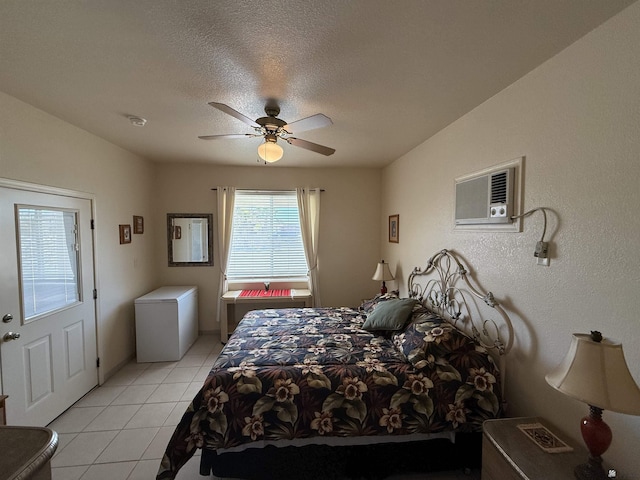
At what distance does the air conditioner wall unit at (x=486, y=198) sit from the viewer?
6.23 feet

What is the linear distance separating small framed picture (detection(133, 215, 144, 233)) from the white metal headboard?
355 cm

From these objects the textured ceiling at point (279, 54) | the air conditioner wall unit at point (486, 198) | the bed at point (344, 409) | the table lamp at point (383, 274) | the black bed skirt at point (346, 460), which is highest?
the textured ceiling at point (279, 54)

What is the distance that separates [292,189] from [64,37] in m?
3.12

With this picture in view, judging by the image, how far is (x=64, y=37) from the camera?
1.42m

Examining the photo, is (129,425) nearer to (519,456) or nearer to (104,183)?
(104,183)

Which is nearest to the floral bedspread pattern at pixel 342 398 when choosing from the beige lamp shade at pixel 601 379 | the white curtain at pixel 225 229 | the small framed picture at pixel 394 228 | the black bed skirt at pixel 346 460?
the black bed skirt at pixel 346 460

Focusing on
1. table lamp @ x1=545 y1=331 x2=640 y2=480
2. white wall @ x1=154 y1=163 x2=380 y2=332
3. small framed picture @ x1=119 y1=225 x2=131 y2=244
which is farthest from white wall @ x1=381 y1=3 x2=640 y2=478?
small framed picture @ x1=119 y1=225 x2=131 y2=244

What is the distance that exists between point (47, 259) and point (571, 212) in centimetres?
370

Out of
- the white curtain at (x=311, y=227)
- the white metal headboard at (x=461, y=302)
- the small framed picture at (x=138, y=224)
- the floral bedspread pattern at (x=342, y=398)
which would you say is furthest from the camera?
the white curtain at (x=311, y=227)

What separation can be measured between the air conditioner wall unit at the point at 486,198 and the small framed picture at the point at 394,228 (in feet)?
4.52

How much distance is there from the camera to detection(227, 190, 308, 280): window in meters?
4.41

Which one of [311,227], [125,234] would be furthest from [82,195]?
[311,227]

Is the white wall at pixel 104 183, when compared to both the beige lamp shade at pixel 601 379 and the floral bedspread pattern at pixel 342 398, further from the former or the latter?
Result: the beige lamp shade at pixel 601 379

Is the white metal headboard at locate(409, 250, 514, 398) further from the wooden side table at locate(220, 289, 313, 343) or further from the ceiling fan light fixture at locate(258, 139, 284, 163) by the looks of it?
the ceiling fan light fixture at locate(258, 139, 284, 163)
